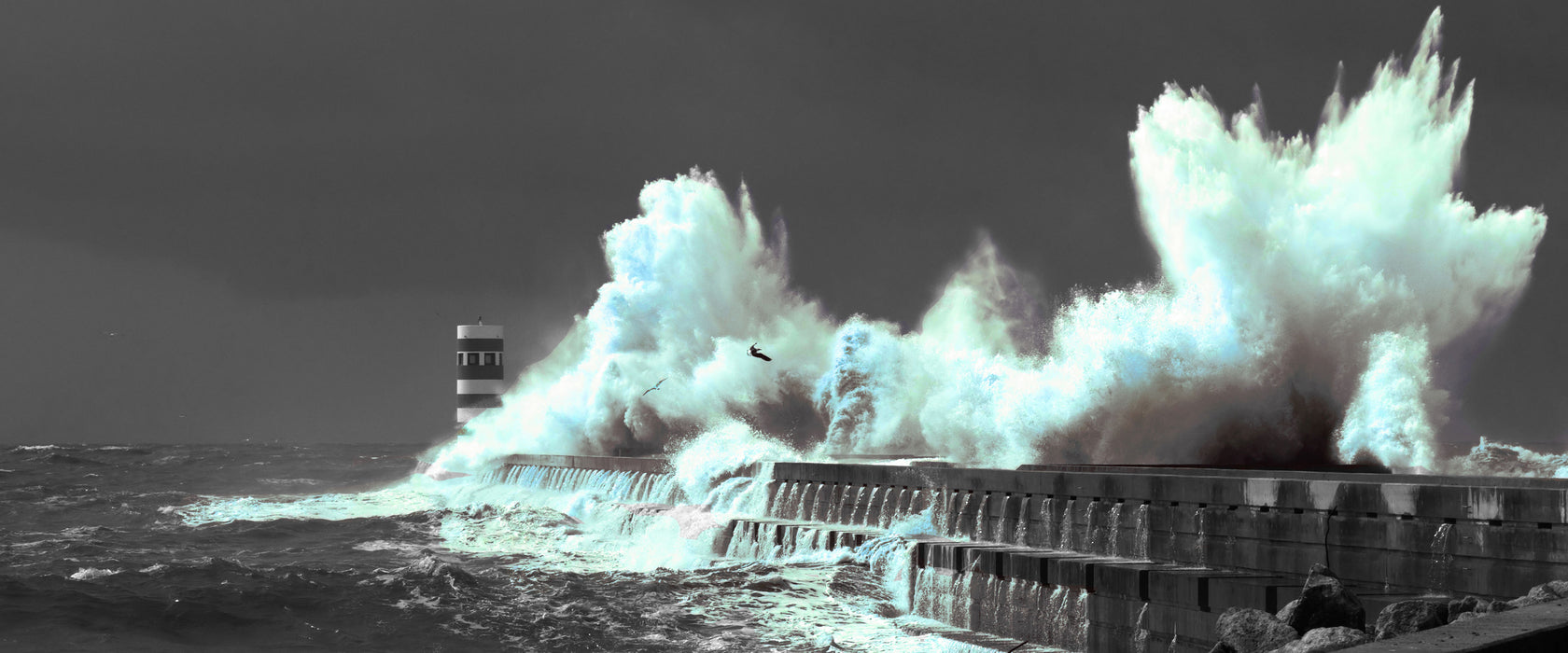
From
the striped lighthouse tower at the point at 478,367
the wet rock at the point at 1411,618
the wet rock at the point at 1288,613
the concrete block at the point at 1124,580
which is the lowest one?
the concrete block at the point at 1124,580

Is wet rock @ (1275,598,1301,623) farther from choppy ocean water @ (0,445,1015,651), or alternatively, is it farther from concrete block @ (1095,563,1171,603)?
choppy ocean water @ (0,445,1015,651)

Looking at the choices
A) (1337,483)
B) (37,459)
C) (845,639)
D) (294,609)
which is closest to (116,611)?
(294,609)

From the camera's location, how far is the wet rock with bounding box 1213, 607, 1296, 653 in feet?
20.0

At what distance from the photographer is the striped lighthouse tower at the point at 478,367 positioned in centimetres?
3959

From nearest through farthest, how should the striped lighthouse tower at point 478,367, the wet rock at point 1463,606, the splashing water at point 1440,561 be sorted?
the wet rock at point 1463,606 → the splashing water at point 1440,561 → the striped lighthouse tower at point 478,367

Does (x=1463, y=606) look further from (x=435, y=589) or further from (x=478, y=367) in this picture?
(x=478, y=367)

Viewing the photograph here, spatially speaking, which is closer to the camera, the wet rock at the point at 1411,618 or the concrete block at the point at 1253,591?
the wet rock at the point at 1411,618

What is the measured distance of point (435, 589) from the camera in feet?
45.5

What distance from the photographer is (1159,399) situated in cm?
1831

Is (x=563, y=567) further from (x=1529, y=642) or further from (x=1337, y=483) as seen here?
(x=1529, y=642)

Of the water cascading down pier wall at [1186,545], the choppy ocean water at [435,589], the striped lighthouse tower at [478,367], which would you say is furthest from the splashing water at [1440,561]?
the striped lighthouse tower at [478,367]

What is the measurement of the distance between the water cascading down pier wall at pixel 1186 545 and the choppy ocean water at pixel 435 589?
0.76 meters

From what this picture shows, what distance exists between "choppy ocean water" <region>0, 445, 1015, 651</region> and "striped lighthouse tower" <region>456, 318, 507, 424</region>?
570 inches

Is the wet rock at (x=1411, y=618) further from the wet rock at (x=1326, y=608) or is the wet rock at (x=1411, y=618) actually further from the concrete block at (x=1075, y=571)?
the concrete block at (x=1075, y=571)
